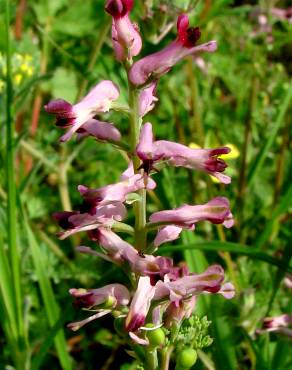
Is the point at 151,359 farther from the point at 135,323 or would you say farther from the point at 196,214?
the point at 196,214

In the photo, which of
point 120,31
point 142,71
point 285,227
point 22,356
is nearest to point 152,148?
point 142,71

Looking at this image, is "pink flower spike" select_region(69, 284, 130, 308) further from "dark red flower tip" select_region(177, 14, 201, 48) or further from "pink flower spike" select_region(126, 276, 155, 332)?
"dark red flower tip" select_region(177, 14, 201, 48)

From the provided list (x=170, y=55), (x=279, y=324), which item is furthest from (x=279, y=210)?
(x=170, y=55)

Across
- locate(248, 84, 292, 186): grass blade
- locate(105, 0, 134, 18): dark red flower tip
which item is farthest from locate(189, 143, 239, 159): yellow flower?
locate(105, 0, 134, 18): dark red flower tip

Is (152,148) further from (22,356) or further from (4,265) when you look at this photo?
(22,356)

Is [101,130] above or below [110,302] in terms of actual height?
above

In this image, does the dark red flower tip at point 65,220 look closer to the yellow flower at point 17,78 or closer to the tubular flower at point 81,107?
the tubular flower at point 81,107
